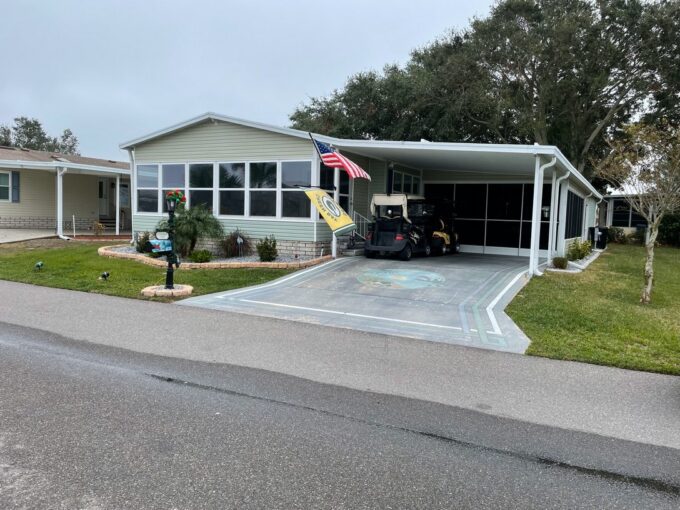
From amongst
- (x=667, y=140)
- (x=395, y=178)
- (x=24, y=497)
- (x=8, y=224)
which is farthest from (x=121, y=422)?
(x=8, y=224)

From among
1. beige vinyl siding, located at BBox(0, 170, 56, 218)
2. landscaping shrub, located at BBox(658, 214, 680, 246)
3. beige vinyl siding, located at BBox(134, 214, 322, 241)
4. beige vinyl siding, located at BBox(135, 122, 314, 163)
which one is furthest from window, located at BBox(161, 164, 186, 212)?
landscaping shrub, located at BBox(658, 214, 680, 246)

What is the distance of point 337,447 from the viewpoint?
3.56 metres

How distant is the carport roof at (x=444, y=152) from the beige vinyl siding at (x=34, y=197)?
25.2 ft

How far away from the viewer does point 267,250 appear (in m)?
13.0

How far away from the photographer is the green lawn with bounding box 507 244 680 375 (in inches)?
239

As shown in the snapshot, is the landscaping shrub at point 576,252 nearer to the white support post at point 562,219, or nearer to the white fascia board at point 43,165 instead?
the white support post at point 562,219

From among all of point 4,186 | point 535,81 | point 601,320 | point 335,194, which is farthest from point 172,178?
point 535,81

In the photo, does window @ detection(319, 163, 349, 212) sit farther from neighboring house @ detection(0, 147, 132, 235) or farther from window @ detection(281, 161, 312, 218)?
neighboring house @ detection(0, 147, 132, 235)

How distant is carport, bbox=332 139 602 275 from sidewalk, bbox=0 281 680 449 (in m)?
7.32

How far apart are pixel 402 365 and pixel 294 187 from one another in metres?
8.85

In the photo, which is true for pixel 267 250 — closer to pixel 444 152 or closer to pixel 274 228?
pixel 274 228

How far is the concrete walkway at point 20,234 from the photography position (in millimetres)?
18112

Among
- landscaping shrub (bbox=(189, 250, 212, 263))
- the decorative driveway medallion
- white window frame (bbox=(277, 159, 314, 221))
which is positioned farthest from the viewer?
white window frame (bbox=(277, 159, 314, 221))

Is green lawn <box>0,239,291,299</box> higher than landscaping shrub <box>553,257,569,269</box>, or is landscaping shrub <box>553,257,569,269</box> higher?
landscaping shrub <box>553,257,569,269</box>
